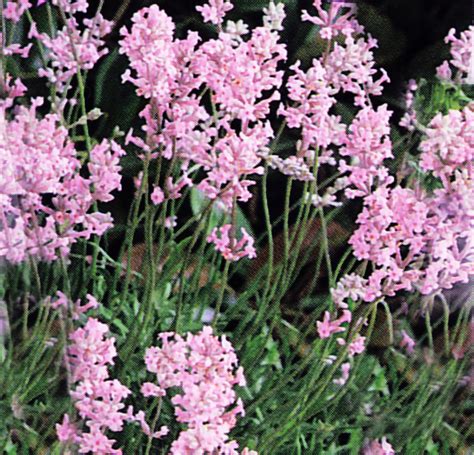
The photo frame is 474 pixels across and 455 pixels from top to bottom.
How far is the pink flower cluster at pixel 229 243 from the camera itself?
63cm

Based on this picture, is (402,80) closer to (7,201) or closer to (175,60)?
(175,60)

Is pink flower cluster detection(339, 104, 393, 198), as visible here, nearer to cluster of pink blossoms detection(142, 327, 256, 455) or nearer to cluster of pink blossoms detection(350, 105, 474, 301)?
cluster of pink blossoms detection(350, 105, 474, 301)

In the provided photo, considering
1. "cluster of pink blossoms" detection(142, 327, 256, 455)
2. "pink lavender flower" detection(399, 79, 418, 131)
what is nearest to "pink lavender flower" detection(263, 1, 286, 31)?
"pink lavender flower" detection(399, 79, 418, 131)

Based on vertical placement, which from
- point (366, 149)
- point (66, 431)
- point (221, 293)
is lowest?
point (66, 431)

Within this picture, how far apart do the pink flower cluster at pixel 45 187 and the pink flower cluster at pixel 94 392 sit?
62 millimetres

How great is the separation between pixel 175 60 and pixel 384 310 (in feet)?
0.76

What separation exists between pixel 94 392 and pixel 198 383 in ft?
0.23

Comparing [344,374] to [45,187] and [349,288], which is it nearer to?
[349,288]

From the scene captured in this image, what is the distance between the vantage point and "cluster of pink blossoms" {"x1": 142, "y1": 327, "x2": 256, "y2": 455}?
0.60 m

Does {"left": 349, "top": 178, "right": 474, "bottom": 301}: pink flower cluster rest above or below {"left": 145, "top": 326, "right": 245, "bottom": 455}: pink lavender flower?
above

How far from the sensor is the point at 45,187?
60 cm

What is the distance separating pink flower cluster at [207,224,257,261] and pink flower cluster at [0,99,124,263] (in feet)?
0.25

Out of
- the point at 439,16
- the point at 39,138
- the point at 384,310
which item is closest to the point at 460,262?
→ the point at 384,310

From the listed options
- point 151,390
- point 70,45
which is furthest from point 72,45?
point 151,390
